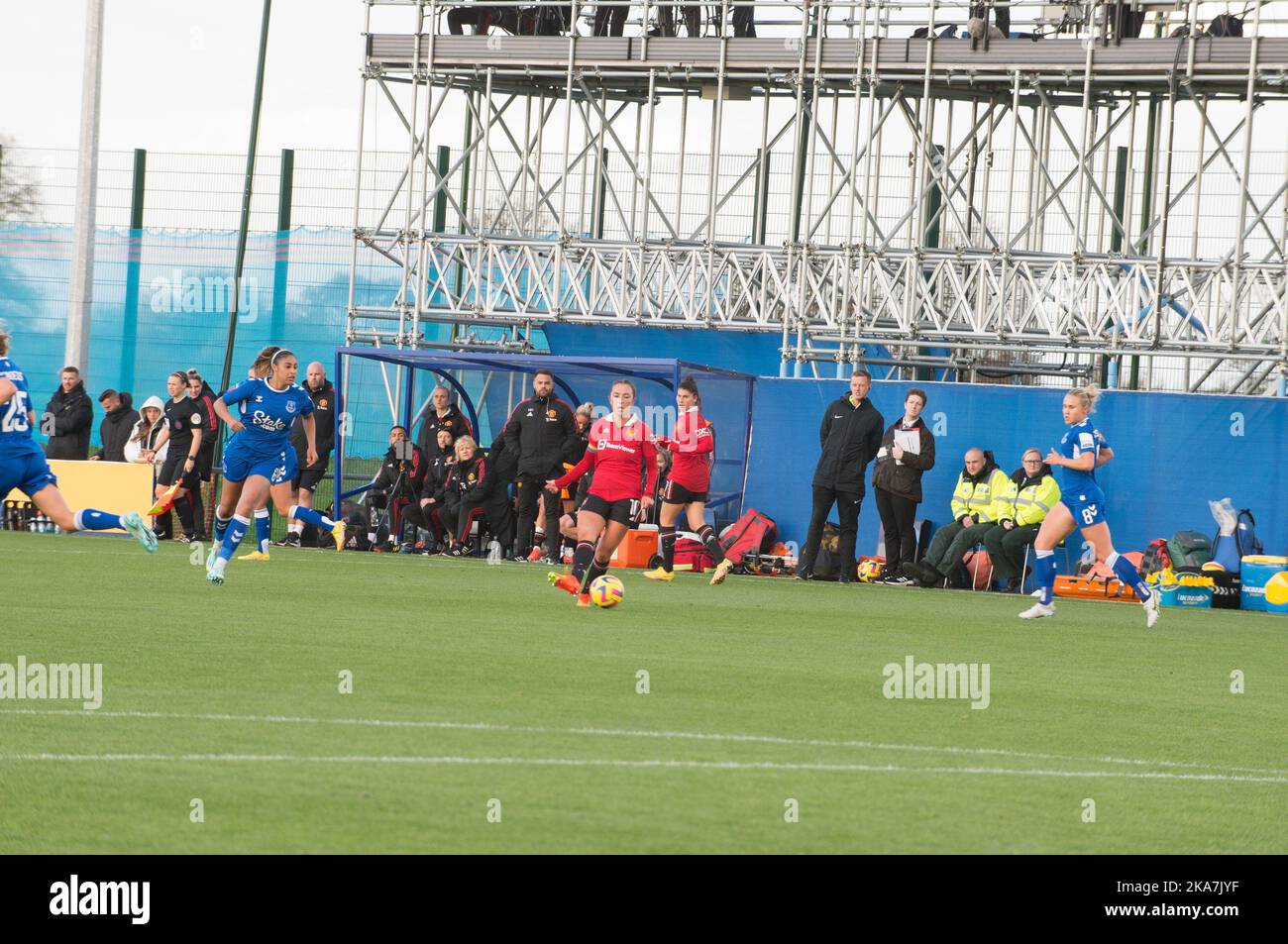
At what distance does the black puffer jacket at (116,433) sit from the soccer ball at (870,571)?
32.4ft

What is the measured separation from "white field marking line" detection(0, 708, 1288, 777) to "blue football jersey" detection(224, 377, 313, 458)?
8709mm

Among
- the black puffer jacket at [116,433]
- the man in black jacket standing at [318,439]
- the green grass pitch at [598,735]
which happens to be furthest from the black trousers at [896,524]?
the black puffer jacket at [116,433]

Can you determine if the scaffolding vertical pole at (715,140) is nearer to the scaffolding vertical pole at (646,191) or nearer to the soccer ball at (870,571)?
the scaffolding vertical pole at (646,191)

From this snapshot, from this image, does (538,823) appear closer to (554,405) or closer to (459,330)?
(554,405)

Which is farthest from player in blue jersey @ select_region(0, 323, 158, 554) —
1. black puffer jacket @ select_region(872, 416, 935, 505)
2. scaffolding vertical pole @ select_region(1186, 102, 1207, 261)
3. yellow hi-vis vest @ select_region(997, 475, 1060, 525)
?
scaffolding vertical pole @ select_region(1186, 102, 1207, 261)

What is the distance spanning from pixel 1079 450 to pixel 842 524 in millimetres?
5027

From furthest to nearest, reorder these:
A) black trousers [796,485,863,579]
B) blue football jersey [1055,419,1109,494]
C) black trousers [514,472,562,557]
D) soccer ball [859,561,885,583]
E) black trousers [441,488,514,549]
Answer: black trousers [441,488,514,549] < black trousers [514,472,562,557] < soccer ball [859,561,885,583] < black trousers [796,485,863,579] < blue football jersey [1055,419,1109,494]

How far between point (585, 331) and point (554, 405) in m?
5.71

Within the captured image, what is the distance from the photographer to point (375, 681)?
9570 millimetres

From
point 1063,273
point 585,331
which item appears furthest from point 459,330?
point 1063,273

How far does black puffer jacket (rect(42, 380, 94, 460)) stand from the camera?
2445 cm

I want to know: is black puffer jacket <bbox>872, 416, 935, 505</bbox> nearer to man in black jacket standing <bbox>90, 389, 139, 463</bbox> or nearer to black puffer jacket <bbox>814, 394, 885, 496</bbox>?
black puffer jacket <bbox>814, 394, 885, 496</bbox>

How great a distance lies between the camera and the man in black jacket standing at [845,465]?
69.3 feet

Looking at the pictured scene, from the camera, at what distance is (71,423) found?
80.2 ft
